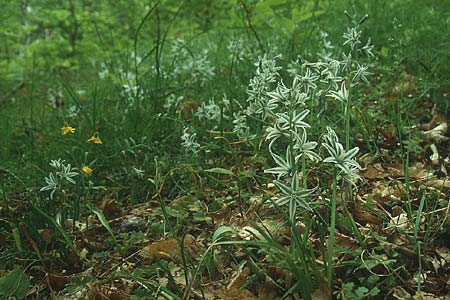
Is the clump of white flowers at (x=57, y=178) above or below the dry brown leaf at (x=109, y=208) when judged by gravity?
above

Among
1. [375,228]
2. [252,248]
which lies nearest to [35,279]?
[252,248]

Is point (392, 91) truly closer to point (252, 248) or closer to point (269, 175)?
point (269, 175)

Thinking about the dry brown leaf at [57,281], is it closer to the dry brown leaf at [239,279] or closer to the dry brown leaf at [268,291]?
the dry brown leaf at [239,279]

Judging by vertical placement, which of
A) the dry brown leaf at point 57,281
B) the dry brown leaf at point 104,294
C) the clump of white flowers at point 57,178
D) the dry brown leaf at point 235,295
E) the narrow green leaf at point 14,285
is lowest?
the dry brown leaf at point 57,281

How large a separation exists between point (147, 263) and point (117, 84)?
7.72 ft

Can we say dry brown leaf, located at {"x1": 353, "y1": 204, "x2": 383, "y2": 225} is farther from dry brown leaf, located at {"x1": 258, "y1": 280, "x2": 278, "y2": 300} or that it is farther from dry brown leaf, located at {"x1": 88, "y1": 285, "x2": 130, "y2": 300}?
dry brown leaf, located at {"x1": 88, "y1": 285, "x2": 130, "y2": 300}

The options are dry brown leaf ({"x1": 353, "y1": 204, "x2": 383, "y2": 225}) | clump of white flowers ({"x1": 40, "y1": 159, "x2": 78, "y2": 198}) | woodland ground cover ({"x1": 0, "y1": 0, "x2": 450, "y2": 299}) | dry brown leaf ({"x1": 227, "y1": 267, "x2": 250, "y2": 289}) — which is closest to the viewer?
woodland ground cover ({"x1": 0, "y1": 0, "x2": 450, "y2": 299})

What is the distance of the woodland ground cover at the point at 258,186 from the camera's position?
169 centimetres

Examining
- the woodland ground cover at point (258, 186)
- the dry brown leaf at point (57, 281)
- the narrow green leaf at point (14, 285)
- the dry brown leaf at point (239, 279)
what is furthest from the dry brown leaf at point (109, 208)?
the dry brown leaf at point (239, 279)

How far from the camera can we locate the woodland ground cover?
169 centimetres

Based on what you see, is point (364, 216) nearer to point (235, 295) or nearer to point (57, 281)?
point (235, 295)

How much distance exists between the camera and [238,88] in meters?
3.20

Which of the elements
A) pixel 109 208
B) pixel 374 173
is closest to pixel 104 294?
pixel 109 208

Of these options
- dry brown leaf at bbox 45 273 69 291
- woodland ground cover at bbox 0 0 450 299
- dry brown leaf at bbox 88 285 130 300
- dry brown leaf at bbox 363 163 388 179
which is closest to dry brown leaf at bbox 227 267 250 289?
woodland ground cover at bbox 0 0 450 299
